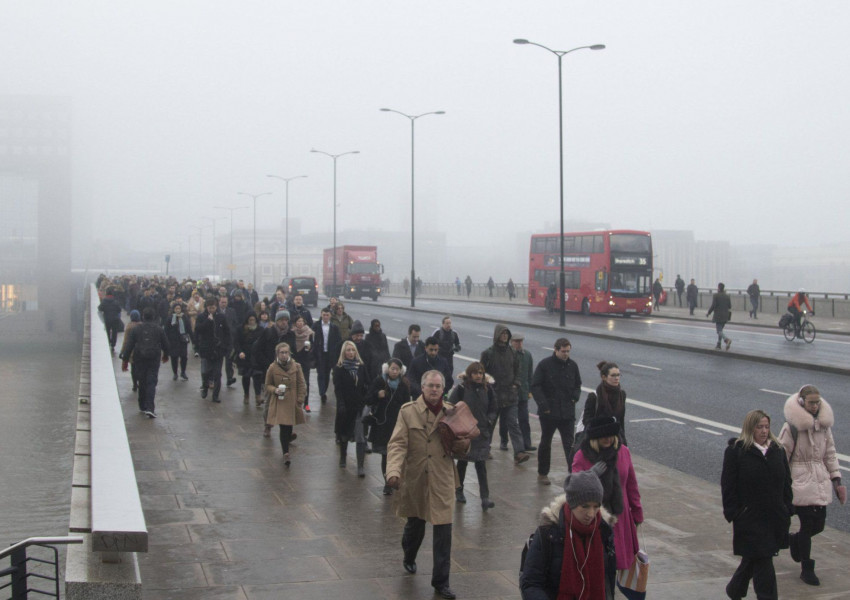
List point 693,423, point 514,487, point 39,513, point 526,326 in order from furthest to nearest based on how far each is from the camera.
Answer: point 526,326 < point 39,513 < point 693,423 < point 514,487

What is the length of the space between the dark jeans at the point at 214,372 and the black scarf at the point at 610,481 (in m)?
11.3

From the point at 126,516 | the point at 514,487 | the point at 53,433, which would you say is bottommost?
the point at 53,433

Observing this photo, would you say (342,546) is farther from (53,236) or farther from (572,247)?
(53,236)

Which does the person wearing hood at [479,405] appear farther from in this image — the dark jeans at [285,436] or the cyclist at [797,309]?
the cyclist at [797,309]

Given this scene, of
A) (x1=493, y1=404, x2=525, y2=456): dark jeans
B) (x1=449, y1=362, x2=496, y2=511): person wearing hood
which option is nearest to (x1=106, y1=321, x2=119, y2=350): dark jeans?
(x1=493, y1=404, x2=525, y2=456): dark jeans

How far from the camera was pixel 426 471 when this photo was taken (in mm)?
7117

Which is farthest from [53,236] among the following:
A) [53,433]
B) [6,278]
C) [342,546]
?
[342,546]

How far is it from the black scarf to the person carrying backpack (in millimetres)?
10074

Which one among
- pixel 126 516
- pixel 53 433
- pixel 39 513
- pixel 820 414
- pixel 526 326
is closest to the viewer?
pixel 126 516

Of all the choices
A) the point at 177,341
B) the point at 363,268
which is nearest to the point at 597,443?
the point at 177,341

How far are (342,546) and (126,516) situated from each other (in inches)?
115

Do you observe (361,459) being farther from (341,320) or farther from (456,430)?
(341,320)

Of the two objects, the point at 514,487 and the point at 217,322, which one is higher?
the point at 217,322

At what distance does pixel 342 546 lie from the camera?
8141mm
